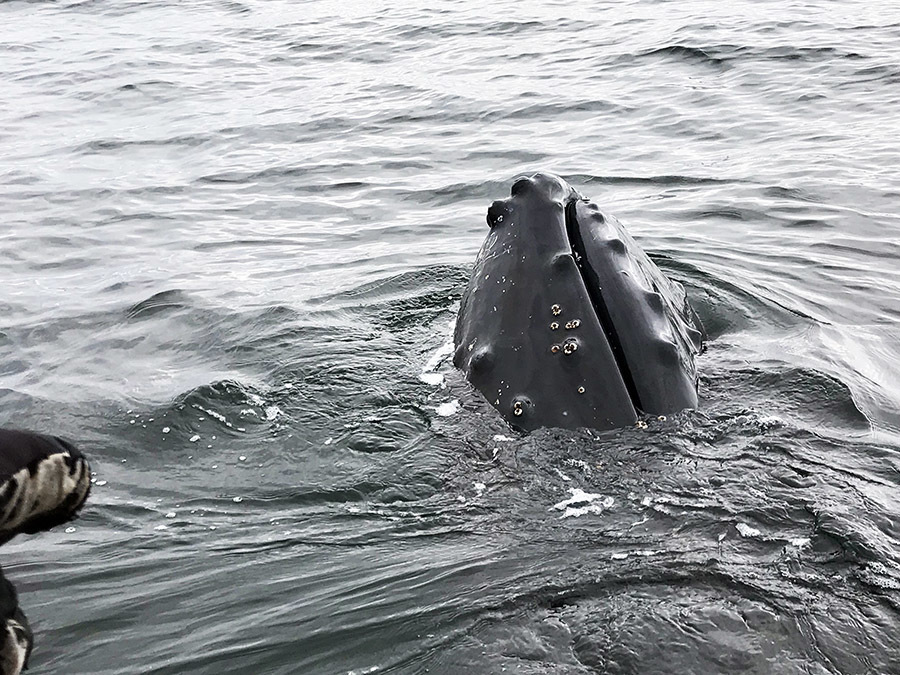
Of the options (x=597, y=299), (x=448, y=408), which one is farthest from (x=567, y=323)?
(x=448, y=408)

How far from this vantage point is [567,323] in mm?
4473

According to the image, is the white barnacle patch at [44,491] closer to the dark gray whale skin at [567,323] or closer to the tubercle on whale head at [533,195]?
the dark gray whale skin at [567,323]

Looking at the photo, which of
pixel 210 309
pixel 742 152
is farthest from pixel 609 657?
pixel 742 152

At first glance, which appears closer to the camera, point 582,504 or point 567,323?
point 582,504

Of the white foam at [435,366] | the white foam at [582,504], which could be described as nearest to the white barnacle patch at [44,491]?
the white foam at [582,504]

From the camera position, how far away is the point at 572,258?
465cm

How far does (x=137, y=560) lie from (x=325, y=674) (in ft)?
3.96

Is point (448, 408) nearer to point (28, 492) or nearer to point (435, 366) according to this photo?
point (435, 366)

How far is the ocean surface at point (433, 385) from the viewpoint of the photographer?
12.0 feet

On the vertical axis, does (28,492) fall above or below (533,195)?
above

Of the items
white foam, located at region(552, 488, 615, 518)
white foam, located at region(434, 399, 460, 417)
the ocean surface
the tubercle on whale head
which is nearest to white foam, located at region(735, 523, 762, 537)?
the ocean surface

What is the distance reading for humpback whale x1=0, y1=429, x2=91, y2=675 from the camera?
2027 millimetres

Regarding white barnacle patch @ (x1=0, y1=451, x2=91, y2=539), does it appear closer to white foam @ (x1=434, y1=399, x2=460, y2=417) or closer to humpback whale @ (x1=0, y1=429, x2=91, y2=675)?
humpback whale @ (x1=0, y1=429, x2=91, y2=675)

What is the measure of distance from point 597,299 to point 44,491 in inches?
112
